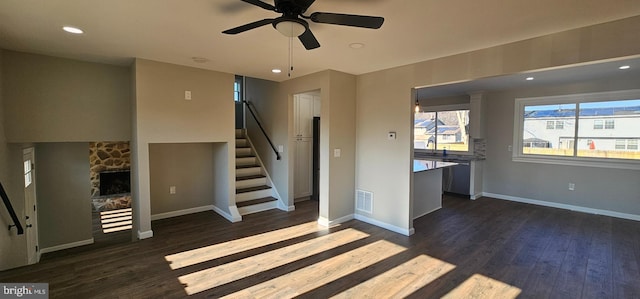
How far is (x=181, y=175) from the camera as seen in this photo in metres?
4.88

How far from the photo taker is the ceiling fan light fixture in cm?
192

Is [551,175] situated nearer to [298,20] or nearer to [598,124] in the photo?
[598,124]

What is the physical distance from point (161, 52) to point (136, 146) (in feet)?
4.40

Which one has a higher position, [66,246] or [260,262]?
[260,262]

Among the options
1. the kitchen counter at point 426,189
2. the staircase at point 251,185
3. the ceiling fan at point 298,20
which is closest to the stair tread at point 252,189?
the staircase at point 251,185

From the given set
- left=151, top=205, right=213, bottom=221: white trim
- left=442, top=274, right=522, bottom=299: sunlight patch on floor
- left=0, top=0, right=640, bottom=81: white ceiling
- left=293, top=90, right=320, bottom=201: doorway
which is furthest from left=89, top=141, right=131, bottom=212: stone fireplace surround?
left=442, top=274, right=522, bottom=299: sunlight patch on floor

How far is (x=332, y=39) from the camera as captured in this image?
9.34 ft

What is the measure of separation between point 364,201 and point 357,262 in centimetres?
153

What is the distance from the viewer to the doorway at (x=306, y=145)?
18.6 ft

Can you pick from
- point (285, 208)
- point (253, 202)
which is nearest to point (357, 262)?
point (285, 208)

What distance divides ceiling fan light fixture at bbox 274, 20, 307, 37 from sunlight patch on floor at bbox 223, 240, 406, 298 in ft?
7.29

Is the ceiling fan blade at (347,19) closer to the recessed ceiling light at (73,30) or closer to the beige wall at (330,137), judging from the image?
the beige wall at (330,137)

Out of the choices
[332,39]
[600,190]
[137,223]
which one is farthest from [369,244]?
[600,190]

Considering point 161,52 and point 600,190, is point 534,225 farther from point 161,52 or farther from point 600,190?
point 161,52
